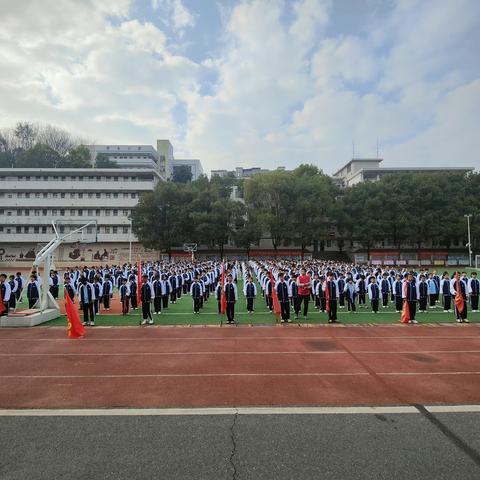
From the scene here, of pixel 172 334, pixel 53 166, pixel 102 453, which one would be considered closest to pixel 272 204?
pixel 53 166

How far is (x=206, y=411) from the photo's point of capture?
5.81m

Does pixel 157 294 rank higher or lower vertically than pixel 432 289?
higher

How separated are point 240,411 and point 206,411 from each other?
50 centimetres

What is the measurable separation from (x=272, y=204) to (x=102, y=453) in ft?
150

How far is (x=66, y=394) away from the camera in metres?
6.62

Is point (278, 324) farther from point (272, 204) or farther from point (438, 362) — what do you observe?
point (272, 204)

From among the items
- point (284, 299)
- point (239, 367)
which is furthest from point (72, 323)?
point (284, 299)

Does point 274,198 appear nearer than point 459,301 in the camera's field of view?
No

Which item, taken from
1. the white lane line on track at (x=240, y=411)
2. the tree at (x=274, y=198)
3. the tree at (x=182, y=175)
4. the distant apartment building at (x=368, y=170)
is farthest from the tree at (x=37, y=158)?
the white lane line on track at (x=240, y=411)

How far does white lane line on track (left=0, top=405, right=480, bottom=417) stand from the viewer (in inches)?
225

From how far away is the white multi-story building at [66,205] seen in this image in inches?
2007

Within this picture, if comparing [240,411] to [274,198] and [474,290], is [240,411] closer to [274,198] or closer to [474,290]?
[474,290]

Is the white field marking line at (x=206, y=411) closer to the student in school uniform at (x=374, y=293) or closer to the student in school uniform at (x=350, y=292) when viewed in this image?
the student in school uniform at (x=374, y=293)

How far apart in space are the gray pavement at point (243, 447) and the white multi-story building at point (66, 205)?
154ft
